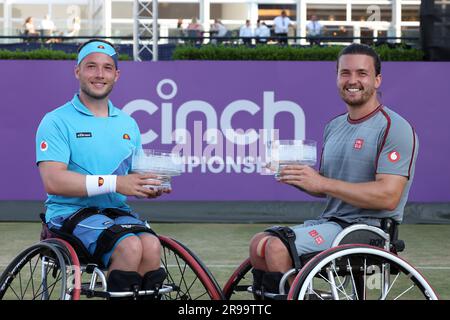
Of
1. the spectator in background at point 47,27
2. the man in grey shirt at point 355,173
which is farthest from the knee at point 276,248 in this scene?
the spectator in background at point 47,27

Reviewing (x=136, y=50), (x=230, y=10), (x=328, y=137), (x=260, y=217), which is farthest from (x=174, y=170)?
(x=230, y=10)

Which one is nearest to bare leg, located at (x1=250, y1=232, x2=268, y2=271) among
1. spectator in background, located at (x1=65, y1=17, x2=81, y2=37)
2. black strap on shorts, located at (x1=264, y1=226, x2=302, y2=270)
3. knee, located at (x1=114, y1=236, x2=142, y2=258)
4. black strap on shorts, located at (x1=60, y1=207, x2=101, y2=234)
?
black strap on shorts, located at (x1=264, y1=226, x2=302, y2=270)

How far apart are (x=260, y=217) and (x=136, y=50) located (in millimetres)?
5992

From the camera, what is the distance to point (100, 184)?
498 centimetres

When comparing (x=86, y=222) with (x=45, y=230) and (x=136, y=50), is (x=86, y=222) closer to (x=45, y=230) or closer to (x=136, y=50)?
(x=45, y=230)

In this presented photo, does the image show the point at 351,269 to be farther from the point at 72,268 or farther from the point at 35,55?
the point at 35,55

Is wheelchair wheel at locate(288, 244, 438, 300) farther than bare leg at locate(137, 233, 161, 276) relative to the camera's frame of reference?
No

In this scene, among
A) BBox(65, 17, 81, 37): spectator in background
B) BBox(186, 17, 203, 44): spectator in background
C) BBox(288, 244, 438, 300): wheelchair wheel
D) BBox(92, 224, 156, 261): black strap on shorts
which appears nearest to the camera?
BBox(288, 244, 438, 300): wheelchair wheel

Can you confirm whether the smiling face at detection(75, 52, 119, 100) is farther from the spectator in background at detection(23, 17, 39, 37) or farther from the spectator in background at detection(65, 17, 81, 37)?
the spectator in background at detection(65, 17, 81, 37)

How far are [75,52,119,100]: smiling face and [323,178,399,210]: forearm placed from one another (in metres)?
1.20

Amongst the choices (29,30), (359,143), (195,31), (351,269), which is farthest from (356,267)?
(29,30)

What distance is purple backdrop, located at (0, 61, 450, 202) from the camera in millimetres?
11945

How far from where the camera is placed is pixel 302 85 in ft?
39.9

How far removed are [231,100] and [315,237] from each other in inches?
286
